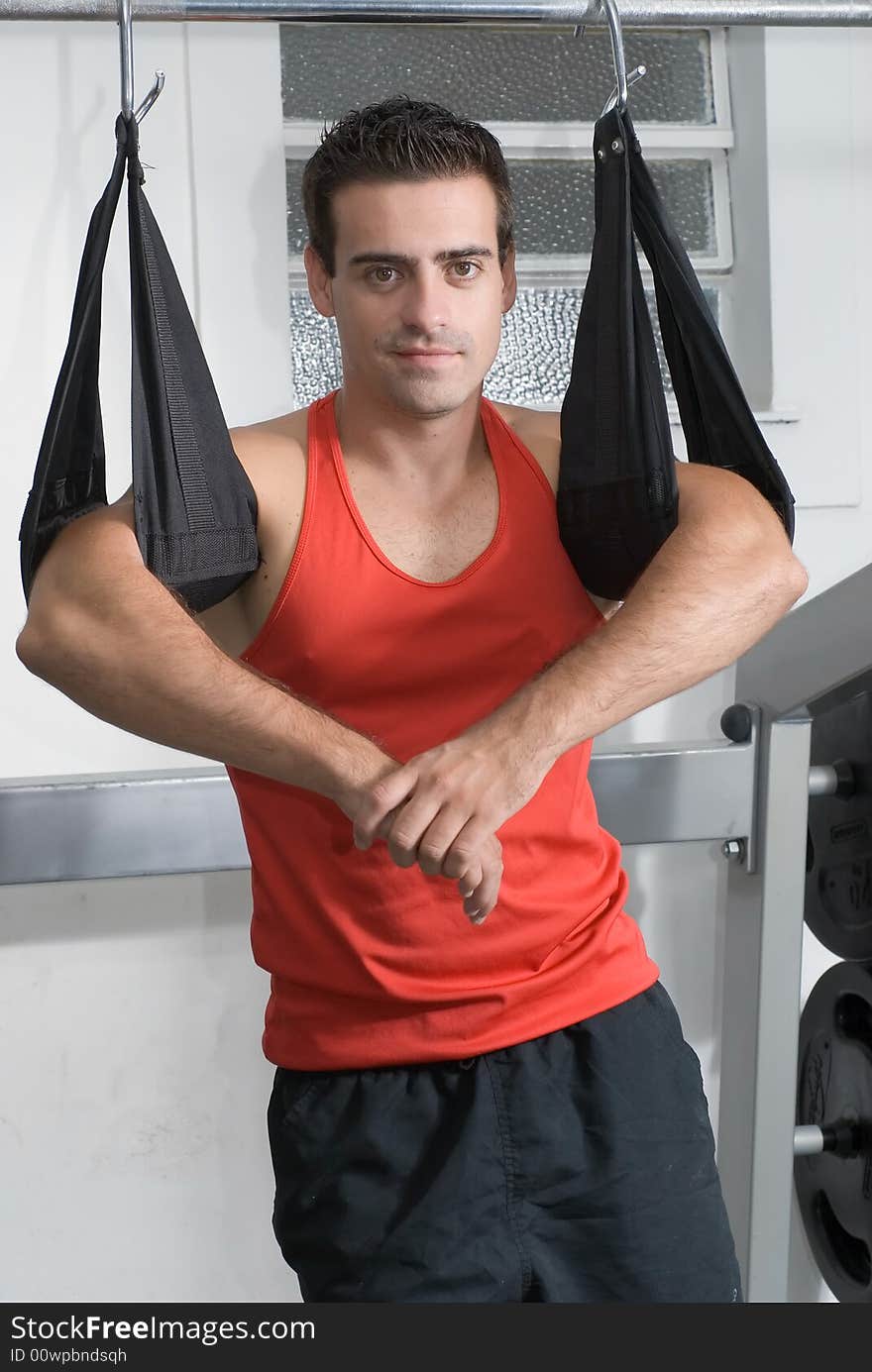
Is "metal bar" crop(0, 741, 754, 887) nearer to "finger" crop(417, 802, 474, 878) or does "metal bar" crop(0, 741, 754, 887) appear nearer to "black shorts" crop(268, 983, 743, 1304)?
"black shorts" crop(268, 983, 743, 1304)

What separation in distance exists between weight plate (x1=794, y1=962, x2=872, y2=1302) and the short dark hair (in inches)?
41.8

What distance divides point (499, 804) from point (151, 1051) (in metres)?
1.10

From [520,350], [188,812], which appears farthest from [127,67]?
[520,350]

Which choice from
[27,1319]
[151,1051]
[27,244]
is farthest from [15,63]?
[27,1319]

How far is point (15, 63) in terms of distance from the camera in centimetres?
181

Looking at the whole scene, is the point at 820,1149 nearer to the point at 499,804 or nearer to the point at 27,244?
the point at 499,804

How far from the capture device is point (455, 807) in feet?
3.30

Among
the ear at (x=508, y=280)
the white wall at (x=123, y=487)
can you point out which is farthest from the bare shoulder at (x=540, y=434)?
the white wall at (x=123, y=487)

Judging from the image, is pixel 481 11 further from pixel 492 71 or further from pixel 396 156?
pixel 492 71

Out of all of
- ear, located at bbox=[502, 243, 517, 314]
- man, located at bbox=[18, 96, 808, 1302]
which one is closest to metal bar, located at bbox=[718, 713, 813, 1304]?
man, located at bbox=[18, 96, 808, 1302]

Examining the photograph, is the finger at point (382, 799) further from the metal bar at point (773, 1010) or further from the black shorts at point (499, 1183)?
the metal bar at point (773, 1010)

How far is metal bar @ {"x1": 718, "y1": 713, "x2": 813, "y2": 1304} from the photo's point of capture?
1.61m

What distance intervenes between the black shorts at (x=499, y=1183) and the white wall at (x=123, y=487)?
75cm

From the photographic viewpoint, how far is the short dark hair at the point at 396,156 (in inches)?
44.6
